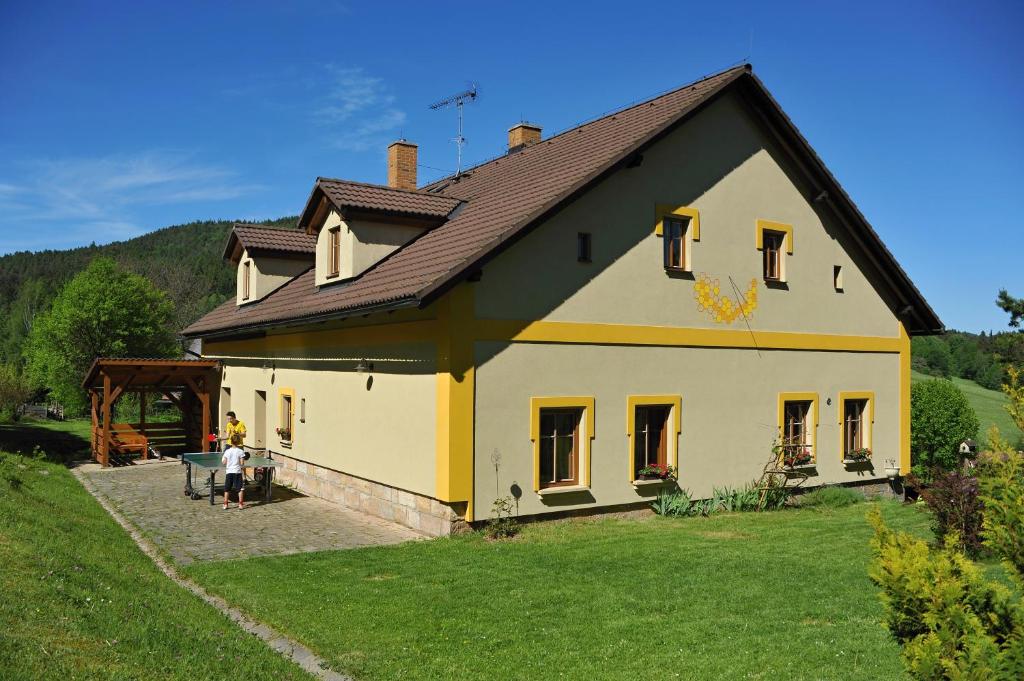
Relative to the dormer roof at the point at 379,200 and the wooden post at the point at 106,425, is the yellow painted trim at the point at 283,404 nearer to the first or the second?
the dormer roof at the point at 379,200

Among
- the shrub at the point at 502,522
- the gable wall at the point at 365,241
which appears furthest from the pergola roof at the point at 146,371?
the shrub at the point at 502,522

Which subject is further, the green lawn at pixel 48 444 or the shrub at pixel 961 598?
the green lawn at pixel 48 444

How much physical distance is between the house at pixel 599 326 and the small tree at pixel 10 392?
99.4 feet

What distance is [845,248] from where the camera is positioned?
63.6 feet

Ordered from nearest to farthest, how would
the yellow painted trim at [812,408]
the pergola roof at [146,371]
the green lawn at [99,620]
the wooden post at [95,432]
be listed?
the green lawn at [99,620]
the yellow painted trim at [812,408]
the pergola roof at [146,371]
the wooden post at [95,432]

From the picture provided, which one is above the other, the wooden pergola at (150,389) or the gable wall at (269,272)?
the gable wall at (269,272)

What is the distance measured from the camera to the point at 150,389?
92.0 ft

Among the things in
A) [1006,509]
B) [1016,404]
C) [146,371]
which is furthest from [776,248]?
[146,371]

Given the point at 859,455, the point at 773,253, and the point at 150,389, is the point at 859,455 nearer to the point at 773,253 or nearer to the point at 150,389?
the point at 773,253

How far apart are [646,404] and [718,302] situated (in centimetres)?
294

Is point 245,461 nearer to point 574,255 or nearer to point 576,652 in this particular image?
point 574,255

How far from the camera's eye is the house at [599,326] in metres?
13.8

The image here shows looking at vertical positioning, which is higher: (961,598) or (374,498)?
(961,598)

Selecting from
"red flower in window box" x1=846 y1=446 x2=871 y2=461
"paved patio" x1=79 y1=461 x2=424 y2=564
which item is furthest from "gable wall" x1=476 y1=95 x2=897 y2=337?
"paved patio" x1=79 y1=461 x2=424 y2=564
